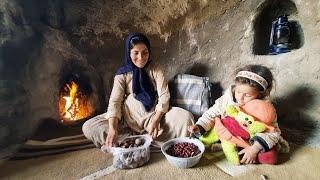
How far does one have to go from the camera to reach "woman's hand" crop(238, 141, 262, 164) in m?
2.00

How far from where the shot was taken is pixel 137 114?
7.98ft

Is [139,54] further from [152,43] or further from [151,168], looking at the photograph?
[151,168]

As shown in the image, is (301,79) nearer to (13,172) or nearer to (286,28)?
(286,28)

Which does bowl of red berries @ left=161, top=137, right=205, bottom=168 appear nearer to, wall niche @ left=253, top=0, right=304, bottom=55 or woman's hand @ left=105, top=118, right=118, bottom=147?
woman's hand @ left=105, top=118, right=118, bottom=147

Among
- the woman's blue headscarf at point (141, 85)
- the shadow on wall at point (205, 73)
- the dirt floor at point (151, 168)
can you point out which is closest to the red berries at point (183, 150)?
the dirt floor at point (151, 168)

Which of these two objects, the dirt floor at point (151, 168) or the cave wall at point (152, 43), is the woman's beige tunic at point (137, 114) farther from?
the cave wall at point (152, 43)

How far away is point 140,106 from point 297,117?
4.49 feet

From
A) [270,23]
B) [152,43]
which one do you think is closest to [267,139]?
[270,23]

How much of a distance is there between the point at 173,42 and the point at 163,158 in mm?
1263

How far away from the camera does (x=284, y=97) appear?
8.49 ft

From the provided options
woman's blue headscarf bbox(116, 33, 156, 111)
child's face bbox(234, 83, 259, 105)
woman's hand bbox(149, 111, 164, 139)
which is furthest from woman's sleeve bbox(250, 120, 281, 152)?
woman's blue headscarf bbox(116, 33, 156, 111)

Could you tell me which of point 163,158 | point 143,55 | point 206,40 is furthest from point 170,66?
point 163,158

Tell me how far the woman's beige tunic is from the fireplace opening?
564 mm

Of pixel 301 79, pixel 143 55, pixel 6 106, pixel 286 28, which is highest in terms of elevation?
pixel 286 28
